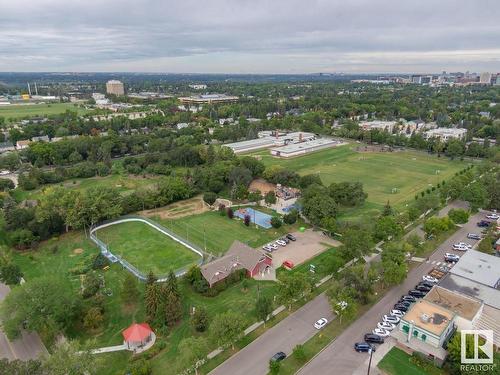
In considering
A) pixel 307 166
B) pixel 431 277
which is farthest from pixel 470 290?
pixel 307 166

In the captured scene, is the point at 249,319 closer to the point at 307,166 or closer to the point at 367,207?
the point at 367,207

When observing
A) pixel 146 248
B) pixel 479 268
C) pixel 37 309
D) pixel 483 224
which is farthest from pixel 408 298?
pixel 37 309

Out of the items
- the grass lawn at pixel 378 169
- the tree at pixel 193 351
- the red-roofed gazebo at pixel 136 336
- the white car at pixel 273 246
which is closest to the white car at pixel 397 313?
the white car at pixel 273 246

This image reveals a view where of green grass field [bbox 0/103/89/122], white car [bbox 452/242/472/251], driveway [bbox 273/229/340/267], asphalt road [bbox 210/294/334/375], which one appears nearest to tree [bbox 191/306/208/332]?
asphalt road [bbox 210/294/334/375]

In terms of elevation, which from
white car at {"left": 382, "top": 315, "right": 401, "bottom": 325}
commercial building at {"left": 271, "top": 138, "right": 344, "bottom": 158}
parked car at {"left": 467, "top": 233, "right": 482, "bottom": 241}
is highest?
commercial building at {"left": 271, "top": 138, "right": 344, "bottom": 158}

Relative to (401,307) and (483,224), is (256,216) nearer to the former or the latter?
(401,307)

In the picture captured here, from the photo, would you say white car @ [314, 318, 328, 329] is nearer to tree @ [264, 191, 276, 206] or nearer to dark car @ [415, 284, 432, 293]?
dark car @ [415, 284, 432, 293]

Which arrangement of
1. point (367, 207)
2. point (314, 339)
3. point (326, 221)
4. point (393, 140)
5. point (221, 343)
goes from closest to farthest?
1. point (221, 343)
2. point (314, 339)
3. point (326, 221)
4. point (367, 207)
5. point (393, 140)
